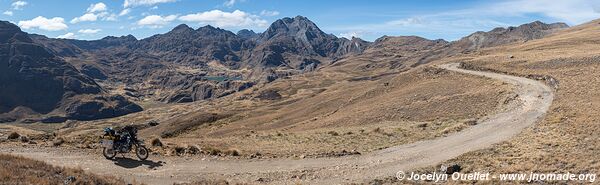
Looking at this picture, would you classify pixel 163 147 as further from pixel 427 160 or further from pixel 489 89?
pixel 489 89

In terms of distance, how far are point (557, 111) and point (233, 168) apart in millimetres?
25159

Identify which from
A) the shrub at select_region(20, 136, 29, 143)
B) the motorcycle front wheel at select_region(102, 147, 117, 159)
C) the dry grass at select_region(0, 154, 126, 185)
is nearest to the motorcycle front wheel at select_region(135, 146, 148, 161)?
the motorcycle front wheel at select_region(102, 147, 117, 159)

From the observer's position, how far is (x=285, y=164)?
23250mm

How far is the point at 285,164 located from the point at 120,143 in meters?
8.37

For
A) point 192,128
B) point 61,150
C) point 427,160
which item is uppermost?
point 61,150

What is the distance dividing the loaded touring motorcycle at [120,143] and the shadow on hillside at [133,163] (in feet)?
1.24

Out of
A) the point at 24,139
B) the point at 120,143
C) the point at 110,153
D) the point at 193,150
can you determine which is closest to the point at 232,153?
the point at 193,150

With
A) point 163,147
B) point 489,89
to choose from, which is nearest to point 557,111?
point 489,89

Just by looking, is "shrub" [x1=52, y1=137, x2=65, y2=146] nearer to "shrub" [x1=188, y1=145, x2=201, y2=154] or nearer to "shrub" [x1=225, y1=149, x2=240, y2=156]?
"shrub" [x1=188, y1=145, x2=201, y2=154]

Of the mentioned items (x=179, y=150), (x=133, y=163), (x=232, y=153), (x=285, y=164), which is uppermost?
(x=133, y=163)

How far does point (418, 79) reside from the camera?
68.0m

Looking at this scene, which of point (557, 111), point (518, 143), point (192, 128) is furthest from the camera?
point (192, 128)
